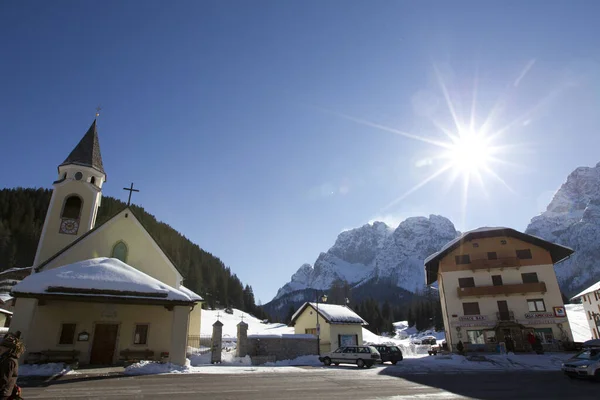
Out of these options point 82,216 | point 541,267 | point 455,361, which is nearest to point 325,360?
point 455,361

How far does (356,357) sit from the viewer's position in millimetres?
26031

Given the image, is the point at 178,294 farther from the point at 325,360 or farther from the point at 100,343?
the point at 325,360

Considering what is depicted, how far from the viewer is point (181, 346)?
19.7m

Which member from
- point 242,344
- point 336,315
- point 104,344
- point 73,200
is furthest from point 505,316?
point 73,200

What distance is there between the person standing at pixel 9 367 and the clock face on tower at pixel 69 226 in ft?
84.5

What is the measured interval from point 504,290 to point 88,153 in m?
42.2

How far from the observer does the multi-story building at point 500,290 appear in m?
36.1

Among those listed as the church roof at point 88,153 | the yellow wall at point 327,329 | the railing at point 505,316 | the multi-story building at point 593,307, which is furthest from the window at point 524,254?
the church roof at point 88,153

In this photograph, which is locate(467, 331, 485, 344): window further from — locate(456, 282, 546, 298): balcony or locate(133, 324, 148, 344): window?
locate(133, 324, 148, 344): window

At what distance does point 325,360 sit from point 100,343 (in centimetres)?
1570

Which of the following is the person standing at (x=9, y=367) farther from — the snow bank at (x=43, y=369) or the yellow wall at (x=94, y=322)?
the yellow wall at (x=94, y=322)

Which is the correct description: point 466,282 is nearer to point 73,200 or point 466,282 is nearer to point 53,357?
point 53,357

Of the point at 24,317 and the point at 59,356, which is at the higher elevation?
the point at 24,317

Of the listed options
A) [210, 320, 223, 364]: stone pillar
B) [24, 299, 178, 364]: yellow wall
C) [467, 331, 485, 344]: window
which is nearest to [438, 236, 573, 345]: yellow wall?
[467, 331, 485, 344]: window
